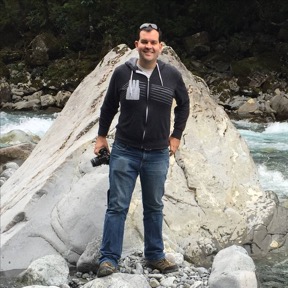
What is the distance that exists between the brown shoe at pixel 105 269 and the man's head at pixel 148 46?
5.03ft

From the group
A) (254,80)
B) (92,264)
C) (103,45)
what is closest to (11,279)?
(92,264)

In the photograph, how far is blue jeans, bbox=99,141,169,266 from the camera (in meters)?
4.05

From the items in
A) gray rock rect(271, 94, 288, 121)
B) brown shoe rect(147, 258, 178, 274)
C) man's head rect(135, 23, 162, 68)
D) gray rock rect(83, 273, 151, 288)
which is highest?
man's head rect(135, 23, 162, 68)

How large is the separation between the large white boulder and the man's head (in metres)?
1.56

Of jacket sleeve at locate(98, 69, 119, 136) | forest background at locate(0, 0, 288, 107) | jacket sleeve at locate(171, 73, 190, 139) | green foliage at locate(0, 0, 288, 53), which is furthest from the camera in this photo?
green foliage at locate(0, 0, 288, 53)

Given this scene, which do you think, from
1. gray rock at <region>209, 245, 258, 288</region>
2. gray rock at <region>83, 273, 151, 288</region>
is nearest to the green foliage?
gray rock at <region>209, 245, 258, 288</region>

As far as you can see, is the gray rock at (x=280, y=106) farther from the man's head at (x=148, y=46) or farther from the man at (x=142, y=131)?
the man's head at (x=148, y=46)

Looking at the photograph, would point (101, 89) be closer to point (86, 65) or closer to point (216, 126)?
point (216, 126)

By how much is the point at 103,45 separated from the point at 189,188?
24580mm

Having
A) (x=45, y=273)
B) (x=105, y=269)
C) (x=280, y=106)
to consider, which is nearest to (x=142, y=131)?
(x=105, y=269)

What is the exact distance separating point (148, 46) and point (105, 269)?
1.70m

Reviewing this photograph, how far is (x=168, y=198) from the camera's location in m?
5.36

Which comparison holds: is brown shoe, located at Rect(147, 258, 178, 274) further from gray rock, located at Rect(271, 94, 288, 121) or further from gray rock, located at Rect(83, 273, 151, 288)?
gray rock, located at Rect(271, 94, 288, 121)

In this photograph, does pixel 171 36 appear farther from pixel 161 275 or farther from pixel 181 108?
pixel 161 275
